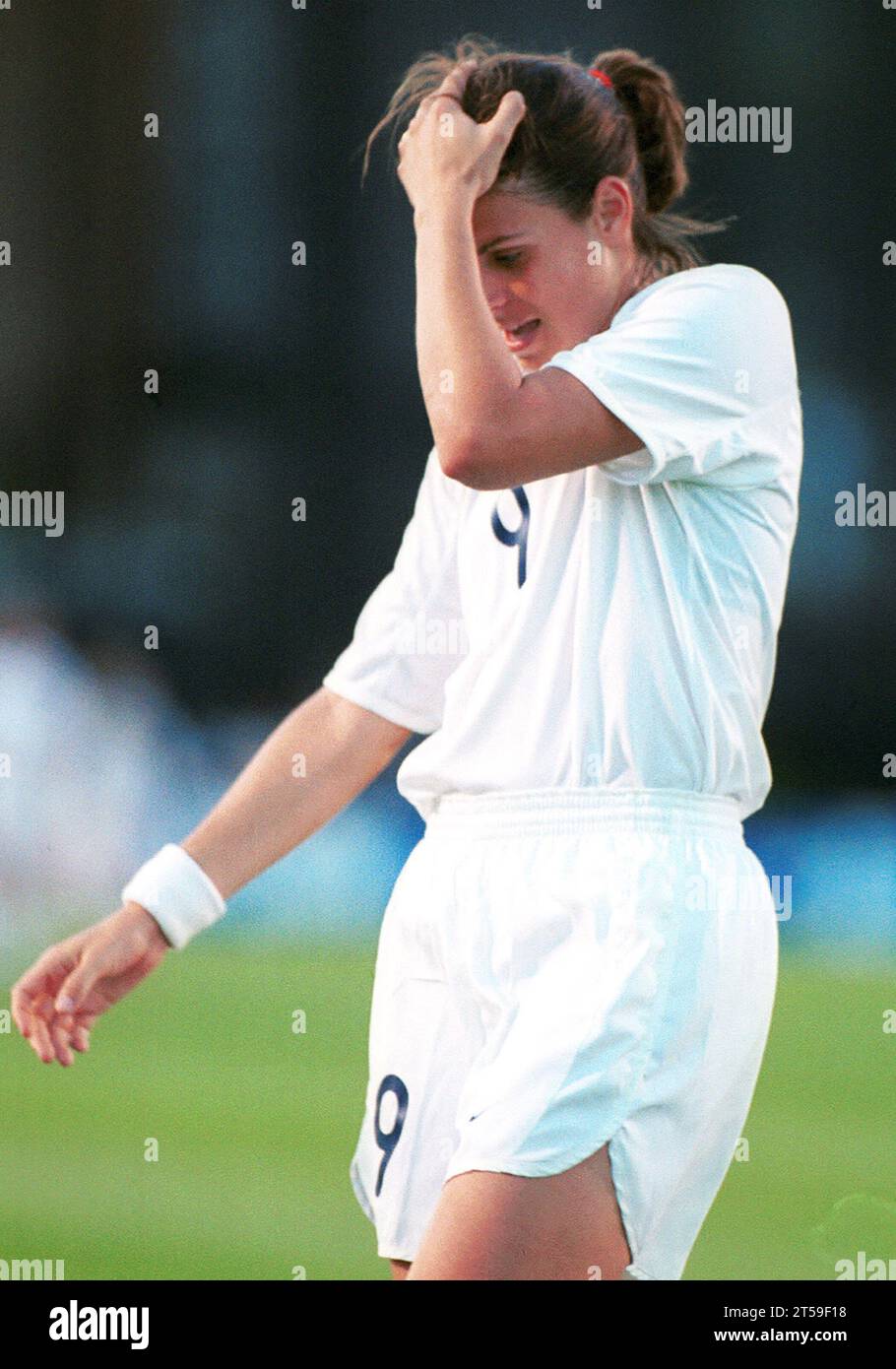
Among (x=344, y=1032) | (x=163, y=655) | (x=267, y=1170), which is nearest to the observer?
(x=267, y=1170)

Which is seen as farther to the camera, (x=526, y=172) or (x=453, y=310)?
(x=526, y=172)

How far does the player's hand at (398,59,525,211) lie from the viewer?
1.66 meters

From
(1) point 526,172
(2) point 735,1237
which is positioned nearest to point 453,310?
(1) point 526,172

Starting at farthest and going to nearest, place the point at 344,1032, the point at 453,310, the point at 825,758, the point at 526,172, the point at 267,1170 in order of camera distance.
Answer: the point at 344,1032 < the point at 825,758 < the point at 267,1170 < the point at 526,172 < the point at 453,310

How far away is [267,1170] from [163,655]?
3.86 ft

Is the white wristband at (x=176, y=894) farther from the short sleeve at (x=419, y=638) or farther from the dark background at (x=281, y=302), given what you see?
the dark background at (x=281, y=302)

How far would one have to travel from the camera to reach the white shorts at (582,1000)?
1.53 meters

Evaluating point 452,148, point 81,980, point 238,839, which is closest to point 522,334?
point 452,148

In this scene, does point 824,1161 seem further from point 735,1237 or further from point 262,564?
point 262,564

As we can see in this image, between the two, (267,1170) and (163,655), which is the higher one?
(163,655)

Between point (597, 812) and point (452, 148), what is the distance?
0.59 metres

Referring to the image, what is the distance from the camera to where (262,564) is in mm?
3996

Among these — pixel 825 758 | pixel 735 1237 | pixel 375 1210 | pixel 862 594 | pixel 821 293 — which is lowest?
pixel 735 1237

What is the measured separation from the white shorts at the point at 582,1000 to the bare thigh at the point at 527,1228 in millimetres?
13
